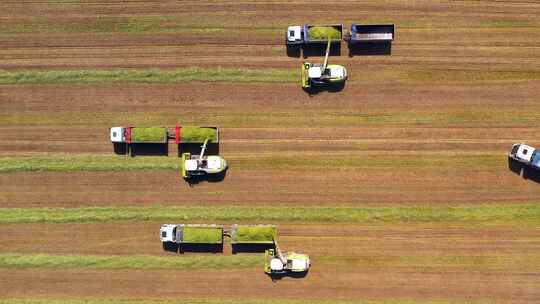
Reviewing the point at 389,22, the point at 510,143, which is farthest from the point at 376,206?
the point at 389,22

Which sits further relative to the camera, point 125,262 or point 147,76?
point 147,76

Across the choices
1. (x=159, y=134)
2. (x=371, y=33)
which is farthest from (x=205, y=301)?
(x=371, y=33)

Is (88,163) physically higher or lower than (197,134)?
lower

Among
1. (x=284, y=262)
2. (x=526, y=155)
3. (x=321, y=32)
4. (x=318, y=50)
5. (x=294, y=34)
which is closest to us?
(x=526, y=155)

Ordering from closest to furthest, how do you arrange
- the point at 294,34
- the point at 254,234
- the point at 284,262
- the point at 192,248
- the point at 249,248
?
the point at 284,262
the point at 254,234
the point at 294,34
the point at 249,248
the point at 192,248

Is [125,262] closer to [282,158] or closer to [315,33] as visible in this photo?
[282,158]

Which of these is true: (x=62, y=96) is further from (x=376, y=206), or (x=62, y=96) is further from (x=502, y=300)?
(x=502, y=300)

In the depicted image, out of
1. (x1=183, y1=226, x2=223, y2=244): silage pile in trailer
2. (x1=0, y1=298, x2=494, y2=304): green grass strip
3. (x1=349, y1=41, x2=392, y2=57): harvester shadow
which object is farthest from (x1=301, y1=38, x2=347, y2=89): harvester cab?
(x1=0, y1=298, x2=494, y2=304): green grass strip

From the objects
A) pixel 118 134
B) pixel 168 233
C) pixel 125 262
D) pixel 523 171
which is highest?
pixel 118 134
